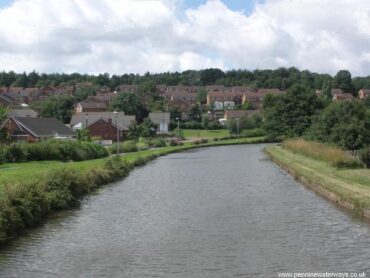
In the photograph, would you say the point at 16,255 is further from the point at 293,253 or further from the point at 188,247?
the point at 293,253

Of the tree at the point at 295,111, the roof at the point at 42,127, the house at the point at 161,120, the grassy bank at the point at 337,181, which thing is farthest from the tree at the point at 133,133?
the grassy bank at the point at 337,181

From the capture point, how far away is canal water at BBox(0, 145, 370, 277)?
18.9 metres

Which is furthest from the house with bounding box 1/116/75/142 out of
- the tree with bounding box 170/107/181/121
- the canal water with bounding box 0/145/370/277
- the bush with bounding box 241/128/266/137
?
the tree with bounding box 170/107/181/121

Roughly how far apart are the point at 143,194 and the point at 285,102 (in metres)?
65.8

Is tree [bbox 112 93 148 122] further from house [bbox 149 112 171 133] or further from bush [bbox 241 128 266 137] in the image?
bush [bbox 241 128 266 137]

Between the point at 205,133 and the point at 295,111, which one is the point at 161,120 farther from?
the point at 295,111

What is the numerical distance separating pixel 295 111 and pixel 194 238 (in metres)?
78.3

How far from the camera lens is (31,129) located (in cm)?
9331

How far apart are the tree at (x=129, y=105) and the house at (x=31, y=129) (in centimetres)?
5132

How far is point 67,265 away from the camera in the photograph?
63.6 ft

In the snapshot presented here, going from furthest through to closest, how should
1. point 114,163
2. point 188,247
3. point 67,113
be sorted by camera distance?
point 67,113
point 114,163
point 188,247

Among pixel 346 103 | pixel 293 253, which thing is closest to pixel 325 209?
pixel 293 253

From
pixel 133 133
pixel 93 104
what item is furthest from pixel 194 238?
pixel 93 104

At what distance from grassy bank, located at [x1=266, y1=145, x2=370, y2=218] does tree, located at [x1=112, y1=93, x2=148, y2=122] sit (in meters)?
97.7
